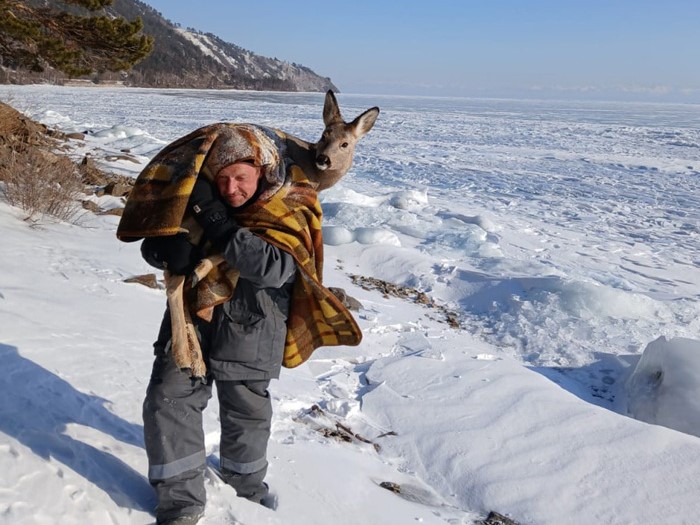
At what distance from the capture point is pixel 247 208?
79.7 inches

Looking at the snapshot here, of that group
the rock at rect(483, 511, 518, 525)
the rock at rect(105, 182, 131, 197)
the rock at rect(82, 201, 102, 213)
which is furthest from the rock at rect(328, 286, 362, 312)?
the rock at rect(105, 182, 131, 197)

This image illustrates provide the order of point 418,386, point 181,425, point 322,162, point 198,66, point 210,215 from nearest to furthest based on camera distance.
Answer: point 210,215 → point 181,425 → point 322,162 → point 418,386 → point 198,66

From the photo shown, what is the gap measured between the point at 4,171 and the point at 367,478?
550 cm

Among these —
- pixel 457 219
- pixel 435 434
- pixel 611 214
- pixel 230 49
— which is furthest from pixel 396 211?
Result: pixel 230 49

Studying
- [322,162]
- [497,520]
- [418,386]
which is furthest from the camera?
[418,386]

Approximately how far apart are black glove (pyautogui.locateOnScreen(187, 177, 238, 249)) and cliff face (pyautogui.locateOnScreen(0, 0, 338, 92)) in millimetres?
73344

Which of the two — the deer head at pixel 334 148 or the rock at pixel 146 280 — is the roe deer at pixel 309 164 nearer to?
the deer head at pixel 334 148

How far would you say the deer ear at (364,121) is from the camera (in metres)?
2.41

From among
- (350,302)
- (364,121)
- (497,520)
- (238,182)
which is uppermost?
(364,121)

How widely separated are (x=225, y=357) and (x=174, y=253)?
427mm

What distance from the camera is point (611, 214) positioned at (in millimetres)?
12047

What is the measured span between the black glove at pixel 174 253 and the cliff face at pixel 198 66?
240 feet

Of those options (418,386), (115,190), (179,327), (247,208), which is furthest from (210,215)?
(115,190)

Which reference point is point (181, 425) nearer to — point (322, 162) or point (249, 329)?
point (249, 329)
